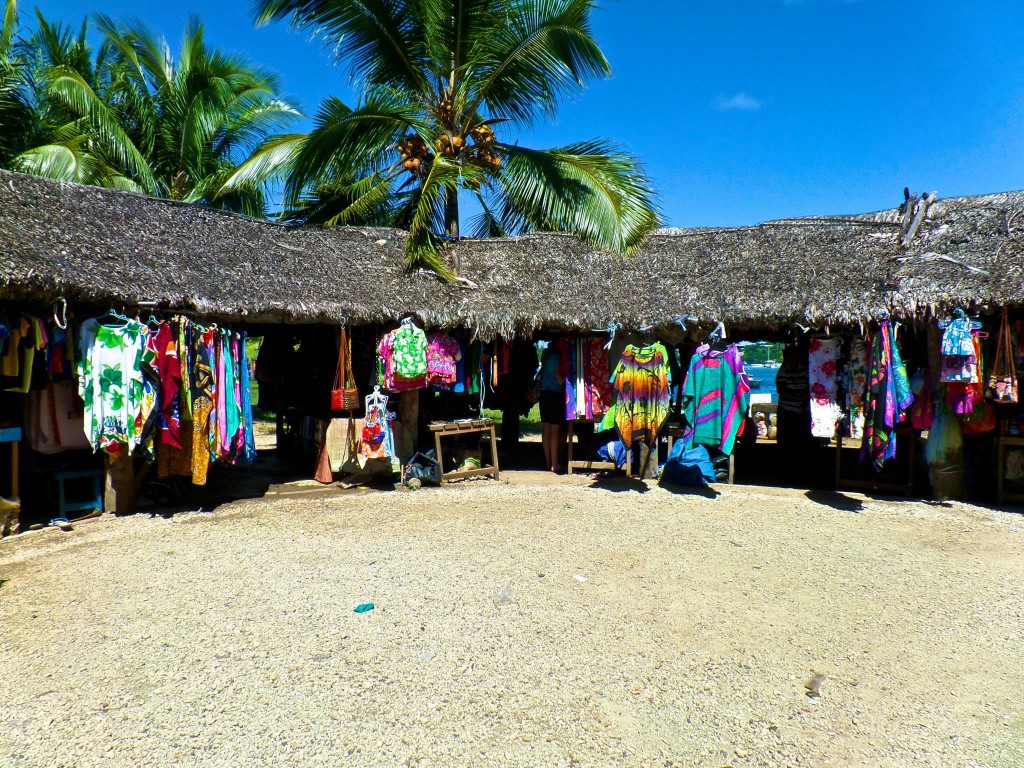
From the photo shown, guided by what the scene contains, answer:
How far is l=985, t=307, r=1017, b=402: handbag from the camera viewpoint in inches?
263

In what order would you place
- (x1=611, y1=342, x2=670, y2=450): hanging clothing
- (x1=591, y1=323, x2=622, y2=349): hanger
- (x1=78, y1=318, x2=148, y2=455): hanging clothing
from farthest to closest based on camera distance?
(x1=591, y1=323, x2=622, y2=349): hanger → (x1=611, y1=342, x2=670, y2=450): hanging clothing → (x1=78, y1=318, x2=148, y2=455): hanging clothing

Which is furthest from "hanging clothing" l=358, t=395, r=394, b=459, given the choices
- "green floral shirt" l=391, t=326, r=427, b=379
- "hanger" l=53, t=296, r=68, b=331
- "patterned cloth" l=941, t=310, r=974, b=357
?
"patterned cloth" l=941, t=310, r=974, b=357

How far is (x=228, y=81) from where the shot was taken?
15141 mm

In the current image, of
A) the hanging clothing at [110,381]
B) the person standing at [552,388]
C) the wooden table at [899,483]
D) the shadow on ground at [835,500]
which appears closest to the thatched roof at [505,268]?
the hanging clothing at [110,381]

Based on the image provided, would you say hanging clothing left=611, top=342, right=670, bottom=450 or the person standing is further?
the person standing

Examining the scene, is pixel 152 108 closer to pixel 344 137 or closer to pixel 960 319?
pixel 344 137

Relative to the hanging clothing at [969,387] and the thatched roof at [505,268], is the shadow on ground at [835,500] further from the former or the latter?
the thatched roof at [505,268]

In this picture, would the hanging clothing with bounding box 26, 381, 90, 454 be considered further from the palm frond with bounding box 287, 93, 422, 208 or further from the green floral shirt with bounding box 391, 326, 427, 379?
the palm frond with bounding box 287, 93, 422, 208

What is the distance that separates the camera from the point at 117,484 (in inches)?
265

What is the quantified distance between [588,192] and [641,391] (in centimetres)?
393

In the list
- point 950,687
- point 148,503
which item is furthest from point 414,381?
point 950,687

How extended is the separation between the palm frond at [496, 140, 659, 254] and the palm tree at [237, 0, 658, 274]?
0.06 feet

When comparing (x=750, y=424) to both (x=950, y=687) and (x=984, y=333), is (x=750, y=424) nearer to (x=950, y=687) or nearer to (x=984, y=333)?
(x=984, y=333)

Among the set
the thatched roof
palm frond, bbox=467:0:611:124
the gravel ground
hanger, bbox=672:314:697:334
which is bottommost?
the gravel ground
